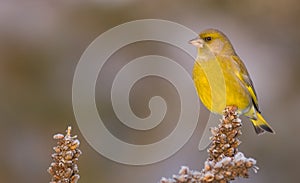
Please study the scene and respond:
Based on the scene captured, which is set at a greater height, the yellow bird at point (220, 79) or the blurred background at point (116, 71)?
the blurred background at point (116, 71)

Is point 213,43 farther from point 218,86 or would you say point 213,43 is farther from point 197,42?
point 218,86

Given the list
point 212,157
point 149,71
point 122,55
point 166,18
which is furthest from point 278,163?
point 212,157

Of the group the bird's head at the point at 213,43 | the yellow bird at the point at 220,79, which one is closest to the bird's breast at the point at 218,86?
the yellow bird at the point at 220,79

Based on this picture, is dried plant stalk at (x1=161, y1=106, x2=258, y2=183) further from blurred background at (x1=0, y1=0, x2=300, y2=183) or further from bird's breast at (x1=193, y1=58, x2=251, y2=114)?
blurred background at (x1=0, y1=0, x2=300, y2=183)

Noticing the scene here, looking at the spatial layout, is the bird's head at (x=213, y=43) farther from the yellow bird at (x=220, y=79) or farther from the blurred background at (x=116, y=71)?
the blurred background at (x=116, y=71)

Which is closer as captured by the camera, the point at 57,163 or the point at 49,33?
the point at 57,163

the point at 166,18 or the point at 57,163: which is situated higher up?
the point at 166,18

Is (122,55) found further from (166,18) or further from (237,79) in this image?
(237,79)

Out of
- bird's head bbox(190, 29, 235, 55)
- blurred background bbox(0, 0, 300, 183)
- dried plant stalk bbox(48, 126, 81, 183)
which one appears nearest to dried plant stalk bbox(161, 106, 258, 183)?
dried plant stalk bbox(48, 126, 81, 183)
